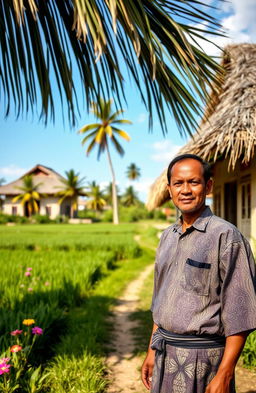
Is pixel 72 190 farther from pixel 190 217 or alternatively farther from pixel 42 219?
pixel 190 217

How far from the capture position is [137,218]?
41.7 meters

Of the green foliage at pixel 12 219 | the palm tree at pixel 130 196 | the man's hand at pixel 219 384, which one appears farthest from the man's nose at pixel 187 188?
the palm tree at pixel 130 196

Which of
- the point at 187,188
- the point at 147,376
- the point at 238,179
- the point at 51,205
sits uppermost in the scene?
the point at 238,179

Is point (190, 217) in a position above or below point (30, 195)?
below

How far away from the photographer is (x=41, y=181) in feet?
120

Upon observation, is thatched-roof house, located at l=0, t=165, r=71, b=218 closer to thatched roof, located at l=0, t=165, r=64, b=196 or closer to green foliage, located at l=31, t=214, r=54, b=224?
thatched roof, located at l=0, t=165, r=64, b=196

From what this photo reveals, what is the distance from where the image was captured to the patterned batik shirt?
115 centimetres

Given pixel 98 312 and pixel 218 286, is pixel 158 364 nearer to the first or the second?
pixel 218 286

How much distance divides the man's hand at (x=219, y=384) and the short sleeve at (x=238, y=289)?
5.5 inches

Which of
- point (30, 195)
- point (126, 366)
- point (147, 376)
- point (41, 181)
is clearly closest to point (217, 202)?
point (126, 366)

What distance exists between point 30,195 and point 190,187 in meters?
34.0

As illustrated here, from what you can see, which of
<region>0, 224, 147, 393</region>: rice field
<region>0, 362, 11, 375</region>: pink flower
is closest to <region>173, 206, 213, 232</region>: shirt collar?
<region>0, 362, 11, 375</region>: pink flower

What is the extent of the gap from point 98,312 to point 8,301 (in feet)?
3.98

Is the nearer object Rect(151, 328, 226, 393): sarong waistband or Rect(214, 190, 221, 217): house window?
Rect(151, 328, 226, 393): sarong waistband
